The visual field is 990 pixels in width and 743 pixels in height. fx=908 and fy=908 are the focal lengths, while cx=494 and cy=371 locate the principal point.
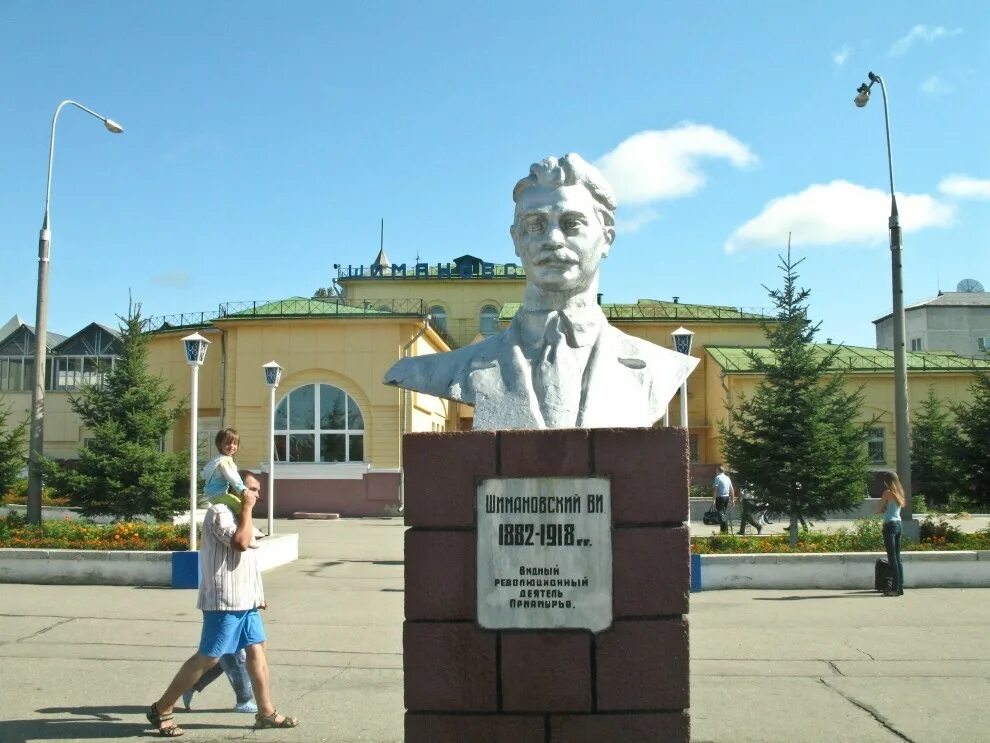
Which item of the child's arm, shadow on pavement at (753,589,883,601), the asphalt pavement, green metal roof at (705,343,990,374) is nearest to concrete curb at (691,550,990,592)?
the asphalt pavement

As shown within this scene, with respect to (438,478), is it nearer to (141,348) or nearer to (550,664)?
(550,664)

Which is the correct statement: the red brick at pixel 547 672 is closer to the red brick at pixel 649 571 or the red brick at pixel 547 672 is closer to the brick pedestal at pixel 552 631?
the brick pedestal at pixel 552 631

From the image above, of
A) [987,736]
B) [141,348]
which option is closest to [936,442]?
[141,348]

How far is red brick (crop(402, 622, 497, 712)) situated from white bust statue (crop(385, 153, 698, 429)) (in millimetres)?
935

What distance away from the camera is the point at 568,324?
446 centimetres

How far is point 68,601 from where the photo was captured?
10.6 metres

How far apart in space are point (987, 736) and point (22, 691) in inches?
252

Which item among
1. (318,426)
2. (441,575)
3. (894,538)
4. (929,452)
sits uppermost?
(318,426)

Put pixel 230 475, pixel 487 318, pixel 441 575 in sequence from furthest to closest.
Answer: pixel 487 318 < pixel 230 475 < pixel 441 575

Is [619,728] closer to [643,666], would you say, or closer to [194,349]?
[643,666]

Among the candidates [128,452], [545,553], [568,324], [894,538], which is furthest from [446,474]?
[128,452]

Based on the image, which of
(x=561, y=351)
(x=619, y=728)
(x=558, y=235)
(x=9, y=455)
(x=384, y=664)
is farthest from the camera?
(x=9, y=455)

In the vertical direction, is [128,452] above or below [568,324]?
below

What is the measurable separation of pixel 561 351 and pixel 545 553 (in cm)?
103
